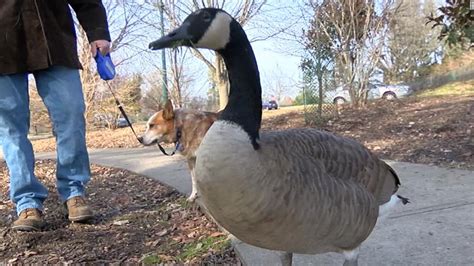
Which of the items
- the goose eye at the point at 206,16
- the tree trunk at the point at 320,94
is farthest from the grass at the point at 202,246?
the tree trunk at the point at 320,94

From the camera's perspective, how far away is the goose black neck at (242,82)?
226cm

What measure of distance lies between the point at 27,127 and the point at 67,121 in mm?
353

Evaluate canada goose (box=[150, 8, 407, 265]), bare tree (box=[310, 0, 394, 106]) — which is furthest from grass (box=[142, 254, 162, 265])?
bare tree (box=[310, 0, 394, 106])

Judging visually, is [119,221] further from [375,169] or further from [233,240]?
[375,169]

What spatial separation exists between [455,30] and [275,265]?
18.1ft

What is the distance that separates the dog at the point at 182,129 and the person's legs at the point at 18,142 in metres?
1.51

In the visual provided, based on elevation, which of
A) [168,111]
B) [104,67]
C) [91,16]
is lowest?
[168,111]

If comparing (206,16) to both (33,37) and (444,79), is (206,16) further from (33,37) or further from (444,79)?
(444,79)

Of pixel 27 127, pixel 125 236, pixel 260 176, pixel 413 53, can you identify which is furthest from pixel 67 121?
pixel 413 53

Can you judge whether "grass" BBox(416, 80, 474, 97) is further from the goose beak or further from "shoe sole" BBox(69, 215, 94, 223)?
the goose beak

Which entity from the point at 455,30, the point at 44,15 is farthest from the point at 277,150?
the point at 455,30

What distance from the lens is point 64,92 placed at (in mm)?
3910

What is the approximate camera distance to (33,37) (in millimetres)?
3799

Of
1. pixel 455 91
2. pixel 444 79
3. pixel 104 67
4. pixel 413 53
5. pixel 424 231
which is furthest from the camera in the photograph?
pixel 413 53
